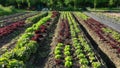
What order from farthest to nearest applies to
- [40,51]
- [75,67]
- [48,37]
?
[48,37], [40,51], [75,67]

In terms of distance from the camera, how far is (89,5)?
12638 centimetres

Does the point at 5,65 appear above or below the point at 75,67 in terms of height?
above

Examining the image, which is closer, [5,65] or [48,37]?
[5,65]

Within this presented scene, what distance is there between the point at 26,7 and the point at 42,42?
98.6m

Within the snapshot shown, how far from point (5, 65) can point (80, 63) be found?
5.79 m

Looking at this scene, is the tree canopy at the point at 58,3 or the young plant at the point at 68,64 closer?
the young plant at the point at 68,64

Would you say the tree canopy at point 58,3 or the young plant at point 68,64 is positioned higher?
the young plant at point 68,64

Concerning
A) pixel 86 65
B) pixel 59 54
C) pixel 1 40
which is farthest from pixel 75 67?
pixel 1 40

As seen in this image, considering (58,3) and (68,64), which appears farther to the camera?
(58,3)

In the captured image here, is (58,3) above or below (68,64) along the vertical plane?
below

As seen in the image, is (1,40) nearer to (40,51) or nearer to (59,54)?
(40,51)

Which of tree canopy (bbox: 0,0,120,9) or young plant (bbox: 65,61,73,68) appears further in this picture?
tree canopy (bbox: 0,0,120,9)

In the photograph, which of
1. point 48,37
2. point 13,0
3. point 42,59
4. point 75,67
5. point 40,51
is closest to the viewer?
point 75,67

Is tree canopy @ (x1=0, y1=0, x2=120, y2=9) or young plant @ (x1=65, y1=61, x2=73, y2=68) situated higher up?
young plant @ (x1=65, y1=61, x2=73, y2=68)
